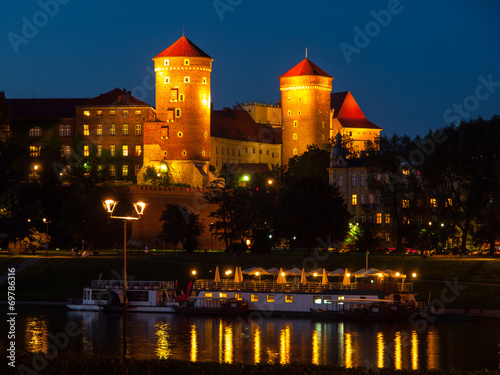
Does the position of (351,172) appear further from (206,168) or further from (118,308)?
(118,308)

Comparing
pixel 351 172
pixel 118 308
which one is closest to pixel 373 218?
pixel 351 172

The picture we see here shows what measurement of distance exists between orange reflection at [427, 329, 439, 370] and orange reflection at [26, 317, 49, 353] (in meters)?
18.5

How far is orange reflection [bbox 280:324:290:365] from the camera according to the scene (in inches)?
1879

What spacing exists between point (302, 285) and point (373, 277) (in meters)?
5.40

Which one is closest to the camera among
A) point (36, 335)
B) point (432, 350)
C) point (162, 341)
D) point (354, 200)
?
point (432, 350)

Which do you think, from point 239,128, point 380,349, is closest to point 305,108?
point 239,128

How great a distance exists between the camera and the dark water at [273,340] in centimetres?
4788

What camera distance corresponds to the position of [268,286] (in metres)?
68.5

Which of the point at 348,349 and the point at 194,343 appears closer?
the point at 348,349

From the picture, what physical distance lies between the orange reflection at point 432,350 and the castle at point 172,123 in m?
73.6

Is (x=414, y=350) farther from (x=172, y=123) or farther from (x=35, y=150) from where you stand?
(x=35, y=150)

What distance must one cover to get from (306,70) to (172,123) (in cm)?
3414

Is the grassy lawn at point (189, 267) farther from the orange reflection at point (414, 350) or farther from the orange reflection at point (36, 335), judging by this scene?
the orange reflection at point (36, 335)

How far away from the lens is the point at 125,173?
448 ft
